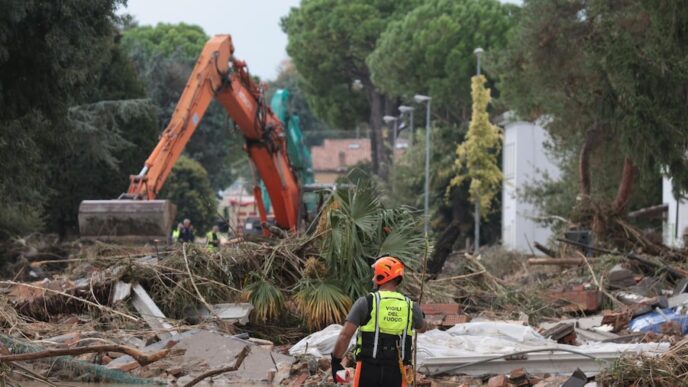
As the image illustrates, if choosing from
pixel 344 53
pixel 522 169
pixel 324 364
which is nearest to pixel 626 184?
pixel 324 364

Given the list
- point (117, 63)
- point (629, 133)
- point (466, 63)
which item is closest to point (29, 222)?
point (117, 63)

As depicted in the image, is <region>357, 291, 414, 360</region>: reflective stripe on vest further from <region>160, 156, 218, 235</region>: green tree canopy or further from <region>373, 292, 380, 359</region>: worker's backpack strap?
<region>160, 156, 218, 235</region>: green tree canopy

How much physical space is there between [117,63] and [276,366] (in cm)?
3199

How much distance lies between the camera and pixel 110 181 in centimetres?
4347

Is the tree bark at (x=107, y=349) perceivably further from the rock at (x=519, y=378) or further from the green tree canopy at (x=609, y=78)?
the green tree canopy at (x=609, y=78)

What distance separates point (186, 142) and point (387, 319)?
1385 cm

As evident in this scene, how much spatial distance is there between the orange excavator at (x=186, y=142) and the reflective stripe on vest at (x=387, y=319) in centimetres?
1116

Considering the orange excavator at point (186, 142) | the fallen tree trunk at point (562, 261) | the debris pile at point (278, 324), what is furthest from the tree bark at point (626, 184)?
the debris pile at point (278, 324)

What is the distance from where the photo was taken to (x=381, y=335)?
31.8ft

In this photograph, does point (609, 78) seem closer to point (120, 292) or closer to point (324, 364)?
point (120, 292)

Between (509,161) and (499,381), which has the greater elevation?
(509,161)

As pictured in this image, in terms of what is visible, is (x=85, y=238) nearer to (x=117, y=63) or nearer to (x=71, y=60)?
(x=71, y=60)

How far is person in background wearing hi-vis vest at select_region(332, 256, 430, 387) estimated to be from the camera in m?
9.66

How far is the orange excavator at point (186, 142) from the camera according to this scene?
2069cm
